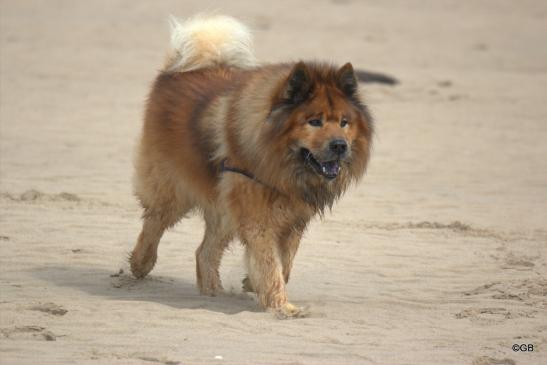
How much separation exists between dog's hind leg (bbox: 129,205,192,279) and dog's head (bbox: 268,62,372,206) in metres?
1.24

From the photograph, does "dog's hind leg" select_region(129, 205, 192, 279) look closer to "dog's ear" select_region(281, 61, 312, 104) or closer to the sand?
the sand

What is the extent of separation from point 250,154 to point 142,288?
53.4 inches

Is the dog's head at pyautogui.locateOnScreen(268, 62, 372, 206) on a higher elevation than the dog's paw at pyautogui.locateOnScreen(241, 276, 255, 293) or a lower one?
higher

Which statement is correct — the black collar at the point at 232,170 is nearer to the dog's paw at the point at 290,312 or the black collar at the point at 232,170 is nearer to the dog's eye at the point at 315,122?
the dog's eye at the point at 315,122

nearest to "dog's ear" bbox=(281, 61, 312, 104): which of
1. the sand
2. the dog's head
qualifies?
the dog's head

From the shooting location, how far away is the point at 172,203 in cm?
768

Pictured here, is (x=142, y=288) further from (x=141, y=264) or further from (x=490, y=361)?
(x=490, y=361)

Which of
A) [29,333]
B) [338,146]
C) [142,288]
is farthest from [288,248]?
[29,333]

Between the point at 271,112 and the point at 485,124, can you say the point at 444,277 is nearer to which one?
the point at 271,112

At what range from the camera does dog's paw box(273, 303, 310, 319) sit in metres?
6.72

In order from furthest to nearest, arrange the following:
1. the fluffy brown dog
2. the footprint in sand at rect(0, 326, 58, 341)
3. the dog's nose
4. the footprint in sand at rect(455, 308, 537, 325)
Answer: the footprint in sand at rect(455, 308, 537, 325)
the fluffy brown dog
the dog's nose
the footprint in sand at rect(0, 326, 58, 341)

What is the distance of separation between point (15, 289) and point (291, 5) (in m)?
18.4

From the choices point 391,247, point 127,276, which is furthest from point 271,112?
point 391,247

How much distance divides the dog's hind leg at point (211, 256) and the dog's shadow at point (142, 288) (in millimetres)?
85
